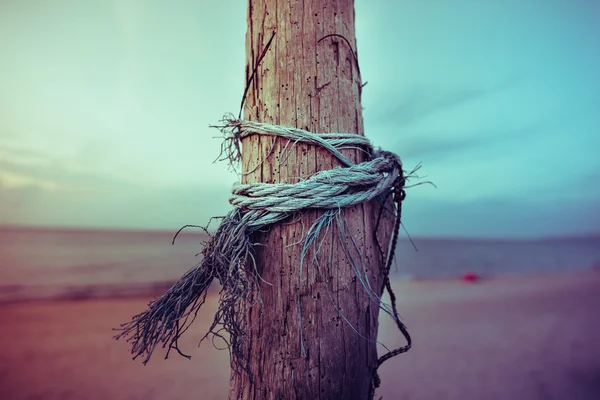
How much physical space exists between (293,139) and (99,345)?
551 centimetres

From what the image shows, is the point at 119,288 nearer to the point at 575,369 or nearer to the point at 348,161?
the point at 348,161

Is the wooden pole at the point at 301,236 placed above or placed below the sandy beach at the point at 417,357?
above

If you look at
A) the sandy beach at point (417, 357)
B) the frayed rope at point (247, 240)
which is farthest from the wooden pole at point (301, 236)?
the sandy beach at point (417, 357)

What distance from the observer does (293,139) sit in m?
1.06

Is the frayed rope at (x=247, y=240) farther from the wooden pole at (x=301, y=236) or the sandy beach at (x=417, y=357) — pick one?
the sandy beach at (x=417, y=357)

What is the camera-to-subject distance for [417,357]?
15.1 feet

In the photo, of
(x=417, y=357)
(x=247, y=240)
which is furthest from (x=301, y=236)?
(x=417, y=357)

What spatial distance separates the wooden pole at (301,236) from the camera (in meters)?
1.01

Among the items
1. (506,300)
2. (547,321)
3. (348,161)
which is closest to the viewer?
(348,161)

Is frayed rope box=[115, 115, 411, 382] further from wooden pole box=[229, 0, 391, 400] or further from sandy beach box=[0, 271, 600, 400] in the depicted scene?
sandy beach box=[0, 271, 600, 400]

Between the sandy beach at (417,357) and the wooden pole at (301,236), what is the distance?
335cm

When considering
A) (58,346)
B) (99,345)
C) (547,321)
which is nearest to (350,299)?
(99,345)

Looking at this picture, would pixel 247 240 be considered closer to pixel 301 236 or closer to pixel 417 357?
pixel 301 236

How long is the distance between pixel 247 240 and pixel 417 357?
15.3ft
